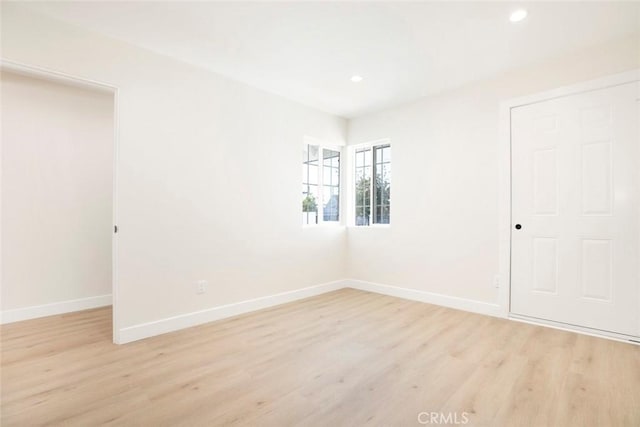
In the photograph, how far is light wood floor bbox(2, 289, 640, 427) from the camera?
171 cm

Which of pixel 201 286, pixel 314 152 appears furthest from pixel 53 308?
pixel 314 152

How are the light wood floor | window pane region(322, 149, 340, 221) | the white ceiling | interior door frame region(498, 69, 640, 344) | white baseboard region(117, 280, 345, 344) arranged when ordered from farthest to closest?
window pane region(322, 149, 340, 221) → interior door frame region(498, 69, 640, 344) → white baseboard region(117, 280, 345, 344) → the white ceiling → the light wood floor

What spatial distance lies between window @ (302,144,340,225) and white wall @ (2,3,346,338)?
27 centimetres

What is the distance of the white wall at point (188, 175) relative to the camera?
2.61 m

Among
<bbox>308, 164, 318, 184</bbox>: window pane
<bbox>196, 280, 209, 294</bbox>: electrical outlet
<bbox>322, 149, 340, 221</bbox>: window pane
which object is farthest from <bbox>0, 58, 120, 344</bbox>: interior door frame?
<bbox>322, 149, 340, 221</bbox>: window pane

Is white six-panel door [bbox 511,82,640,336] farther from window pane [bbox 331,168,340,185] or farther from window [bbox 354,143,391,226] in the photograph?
window pane [bbox 331,168,340,185]

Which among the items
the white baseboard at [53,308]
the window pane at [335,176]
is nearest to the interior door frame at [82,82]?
the white baseboard at [53,308]

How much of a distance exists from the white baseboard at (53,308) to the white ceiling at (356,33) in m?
2.93

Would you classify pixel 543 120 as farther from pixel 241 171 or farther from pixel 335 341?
Answer: pixel 241 171

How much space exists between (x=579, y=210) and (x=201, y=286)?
3.75m

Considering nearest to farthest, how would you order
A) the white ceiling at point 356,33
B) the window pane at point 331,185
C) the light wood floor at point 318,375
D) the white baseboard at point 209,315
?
1. the light wood floor at point 318,375
2. the white ceiling at point 356,33
3. the white baseboard at point 209,315
4. the window pane at point 331,185

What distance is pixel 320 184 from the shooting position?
4.62 metres

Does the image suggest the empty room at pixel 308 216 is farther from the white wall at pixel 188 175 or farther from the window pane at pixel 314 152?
the window pane at pixel 314 152

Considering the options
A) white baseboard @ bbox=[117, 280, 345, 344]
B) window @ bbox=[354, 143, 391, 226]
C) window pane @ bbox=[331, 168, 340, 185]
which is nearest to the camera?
white baseboard @ bbox=[117, 280, 345, 344]
